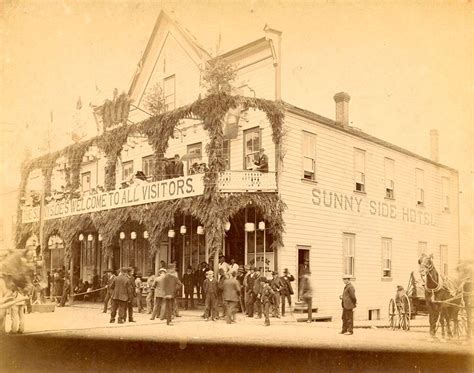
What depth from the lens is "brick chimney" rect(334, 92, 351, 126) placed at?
56.5 ft

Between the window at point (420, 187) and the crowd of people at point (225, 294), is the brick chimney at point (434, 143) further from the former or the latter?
the window at point (420, 187)

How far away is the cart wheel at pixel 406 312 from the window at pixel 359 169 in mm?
5308

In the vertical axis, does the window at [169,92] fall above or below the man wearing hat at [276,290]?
above

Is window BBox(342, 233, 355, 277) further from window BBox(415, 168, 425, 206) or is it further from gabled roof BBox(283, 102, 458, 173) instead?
gabled roof BBox(283, 102, 458, 173)

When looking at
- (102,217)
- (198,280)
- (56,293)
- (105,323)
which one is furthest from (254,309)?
(56,293)

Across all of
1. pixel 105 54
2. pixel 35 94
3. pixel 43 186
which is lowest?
pixel 43 186

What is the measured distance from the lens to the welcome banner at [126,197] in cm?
1783

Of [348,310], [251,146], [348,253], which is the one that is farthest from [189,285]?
[348,310]

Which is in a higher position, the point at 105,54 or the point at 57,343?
the point at 105,54

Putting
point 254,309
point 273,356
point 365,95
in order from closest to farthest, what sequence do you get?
point 273,356
point 365,95
point 254,309

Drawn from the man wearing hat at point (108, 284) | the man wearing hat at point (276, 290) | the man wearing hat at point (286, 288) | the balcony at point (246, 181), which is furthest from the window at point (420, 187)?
the man wearing hat at point (108, 284)

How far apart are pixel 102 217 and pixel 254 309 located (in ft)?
22.3

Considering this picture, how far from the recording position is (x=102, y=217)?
20.6 meters

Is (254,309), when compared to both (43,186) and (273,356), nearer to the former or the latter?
(273,356)
